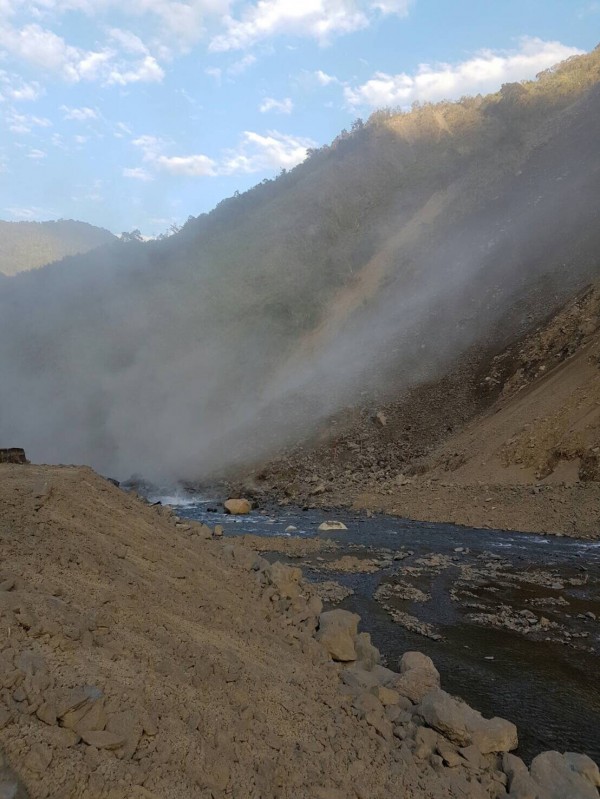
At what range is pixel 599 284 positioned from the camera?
1958 centimetres

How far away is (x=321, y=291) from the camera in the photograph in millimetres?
35062

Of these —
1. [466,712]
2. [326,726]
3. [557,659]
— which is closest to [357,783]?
[326,726]

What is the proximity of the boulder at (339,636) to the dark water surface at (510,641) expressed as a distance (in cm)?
92

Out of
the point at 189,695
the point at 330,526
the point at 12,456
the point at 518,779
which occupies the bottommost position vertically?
the point at 330,526

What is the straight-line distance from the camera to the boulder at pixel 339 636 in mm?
5727

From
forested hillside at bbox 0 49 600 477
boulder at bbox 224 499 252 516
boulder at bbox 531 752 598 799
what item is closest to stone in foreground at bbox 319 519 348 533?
boulder at bbox 224 499 252 516

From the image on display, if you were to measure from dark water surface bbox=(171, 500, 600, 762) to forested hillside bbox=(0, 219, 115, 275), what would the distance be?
89949 mm

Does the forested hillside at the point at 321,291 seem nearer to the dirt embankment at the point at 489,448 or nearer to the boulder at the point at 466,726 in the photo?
the dirt embankment at the point at 489,448

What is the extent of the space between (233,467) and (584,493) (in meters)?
13.8

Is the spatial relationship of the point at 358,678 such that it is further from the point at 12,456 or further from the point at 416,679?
the point at 12,456

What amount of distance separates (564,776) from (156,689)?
3.16 meters

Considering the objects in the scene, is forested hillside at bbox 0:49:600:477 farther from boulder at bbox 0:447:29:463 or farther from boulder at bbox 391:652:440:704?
boulder at bbox 391:652:440:704

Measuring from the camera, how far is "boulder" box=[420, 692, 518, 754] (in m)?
4.39

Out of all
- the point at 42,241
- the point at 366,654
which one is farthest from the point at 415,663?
the point at 42,241
